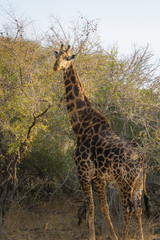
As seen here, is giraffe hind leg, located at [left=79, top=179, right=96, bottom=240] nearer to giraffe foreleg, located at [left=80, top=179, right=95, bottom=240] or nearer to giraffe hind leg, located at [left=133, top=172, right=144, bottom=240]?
giraffe foreleg, located at [left=80, top=179, right=95, bottom=240]

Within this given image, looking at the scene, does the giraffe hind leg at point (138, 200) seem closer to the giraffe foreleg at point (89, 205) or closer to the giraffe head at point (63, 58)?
the giraffe foreleg at point (89, 205)

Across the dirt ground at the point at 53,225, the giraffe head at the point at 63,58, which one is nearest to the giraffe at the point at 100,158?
the giraffe head at the point at 63,58

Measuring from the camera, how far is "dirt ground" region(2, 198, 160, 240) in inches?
325

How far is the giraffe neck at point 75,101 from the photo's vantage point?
7.54 m

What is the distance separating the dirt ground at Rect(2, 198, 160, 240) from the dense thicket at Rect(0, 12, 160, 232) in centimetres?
67

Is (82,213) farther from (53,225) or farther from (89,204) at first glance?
(89,204)

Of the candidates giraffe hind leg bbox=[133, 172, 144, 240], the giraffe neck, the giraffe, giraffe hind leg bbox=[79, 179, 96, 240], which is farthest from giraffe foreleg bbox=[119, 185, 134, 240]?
the giraffe neck

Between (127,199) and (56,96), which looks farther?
(56,96)

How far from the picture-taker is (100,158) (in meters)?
6.94

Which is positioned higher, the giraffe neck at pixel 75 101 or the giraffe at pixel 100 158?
the giraffe neck at pixel 75 101

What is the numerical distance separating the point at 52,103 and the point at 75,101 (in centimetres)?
107

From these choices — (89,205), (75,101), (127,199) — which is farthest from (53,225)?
(75,101)

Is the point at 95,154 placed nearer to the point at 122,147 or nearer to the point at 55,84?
the point at 122,147

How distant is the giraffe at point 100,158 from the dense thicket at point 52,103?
72cm
